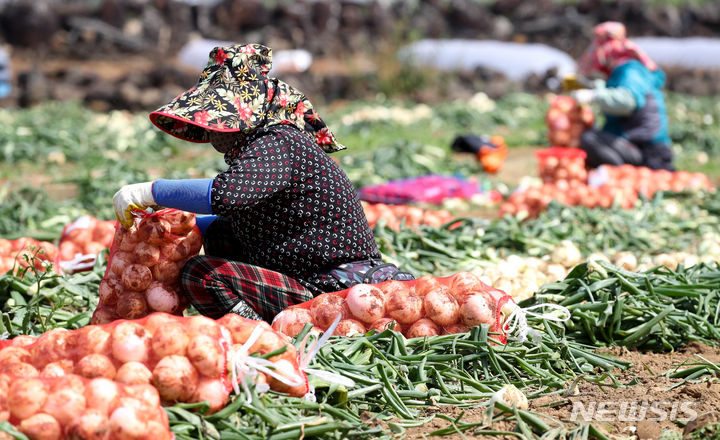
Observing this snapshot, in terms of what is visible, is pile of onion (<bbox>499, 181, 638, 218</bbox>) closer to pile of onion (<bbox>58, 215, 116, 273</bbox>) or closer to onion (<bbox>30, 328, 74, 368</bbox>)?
pile of onion (<bbox>58, 215, 116, 273</bbox>)

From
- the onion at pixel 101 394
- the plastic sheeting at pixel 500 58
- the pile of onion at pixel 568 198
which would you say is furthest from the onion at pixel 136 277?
the plastic sheeting at pixel 500 58

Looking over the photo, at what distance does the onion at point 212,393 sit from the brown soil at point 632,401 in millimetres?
555

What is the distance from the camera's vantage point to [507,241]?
4398 millimetres

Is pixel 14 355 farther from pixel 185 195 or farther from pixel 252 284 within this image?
pixel 252 284

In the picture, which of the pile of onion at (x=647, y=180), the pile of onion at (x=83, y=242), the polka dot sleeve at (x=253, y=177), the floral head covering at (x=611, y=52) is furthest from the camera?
the floral head covering at (x=611, y=52)

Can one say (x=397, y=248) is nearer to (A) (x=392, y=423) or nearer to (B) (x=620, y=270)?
(B) (x=620, y=270)

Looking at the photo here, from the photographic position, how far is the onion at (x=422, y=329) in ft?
9.27

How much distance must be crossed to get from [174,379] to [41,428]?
1.15ft

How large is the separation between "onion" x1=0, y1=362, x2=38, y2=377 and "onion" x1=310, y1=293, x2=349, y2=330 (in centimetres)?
102

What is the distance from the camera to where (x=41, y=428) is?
6.11ft

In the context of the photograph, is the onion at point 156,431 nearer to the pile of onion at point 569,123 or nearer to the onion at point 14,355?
the onion at point 14,355

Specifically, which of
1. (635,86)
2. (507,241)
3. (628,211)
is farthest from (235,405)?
(635,86)

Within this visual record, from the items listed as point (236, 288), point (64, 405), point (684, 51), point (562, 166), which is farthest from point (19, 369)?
point (684, 51)

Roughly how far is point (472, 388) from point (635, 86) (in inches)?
187
